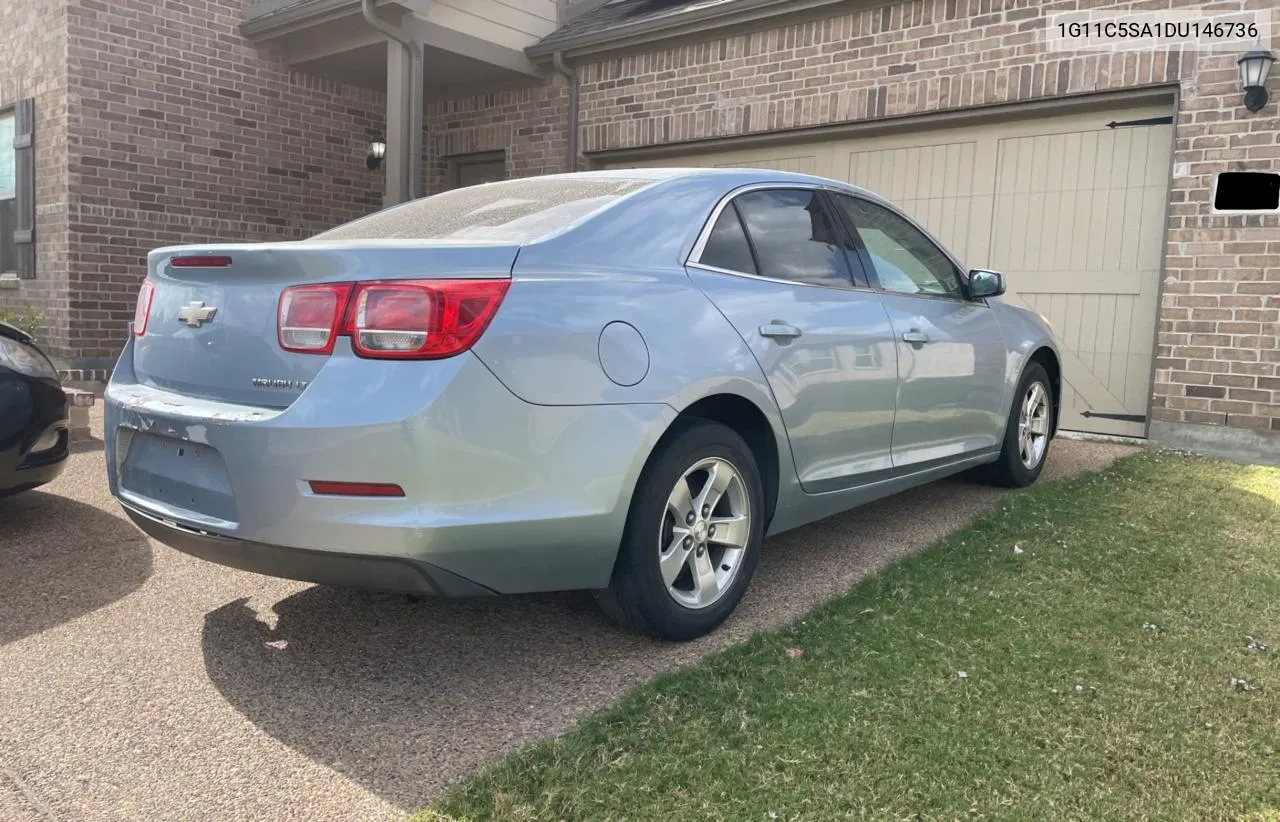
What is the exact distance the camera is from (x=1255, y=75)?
5887 mm

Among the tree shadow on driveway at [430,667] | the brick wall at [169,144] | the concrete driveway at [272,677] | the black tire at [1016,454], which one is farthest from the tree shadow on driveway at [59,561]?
the brick wall at [169,144]

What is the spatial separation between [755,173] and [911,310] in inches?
38.8

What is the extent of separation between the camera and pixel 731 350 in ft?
9.99

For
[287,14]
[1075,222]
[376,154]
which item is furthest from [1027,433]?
[376,154]

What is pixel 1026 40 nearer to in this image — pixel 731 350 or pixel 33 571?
pixel 731 350

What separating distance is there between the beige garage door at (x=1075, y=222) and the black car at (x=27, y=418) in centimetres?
604

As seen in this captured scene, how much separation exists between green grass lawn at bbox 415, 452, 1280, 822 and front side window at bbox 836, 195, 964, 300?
1.20m

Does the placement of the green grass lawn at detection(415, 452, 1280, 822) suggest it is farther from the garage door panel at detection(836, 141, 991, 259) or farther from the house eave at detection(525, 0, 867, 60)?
the house eave at detection(525, 0, 867, 60)

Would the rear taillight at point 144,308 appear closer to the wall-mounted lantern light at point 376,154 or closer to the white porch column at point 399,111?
the white porch column at point 399,111

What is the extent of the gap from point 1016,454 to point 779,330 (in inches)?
92.2

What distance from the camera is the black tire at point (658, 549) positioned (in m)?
2.76

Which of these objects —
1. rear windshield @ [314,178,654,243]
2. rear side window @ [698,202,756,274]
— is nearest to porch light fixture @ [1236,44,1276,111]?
rear side window @ [698,202,756,274]

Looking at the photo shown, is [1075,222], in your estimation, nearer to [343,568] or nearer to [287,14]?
[343,568]

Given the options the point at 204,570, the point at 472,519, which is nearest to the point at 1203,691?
the point at 472,519
